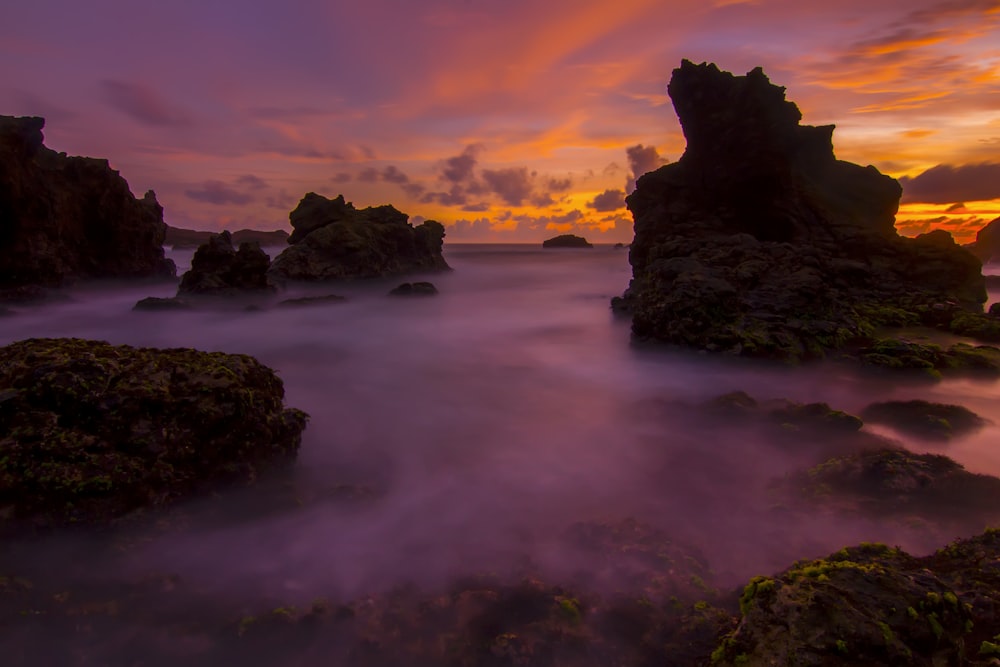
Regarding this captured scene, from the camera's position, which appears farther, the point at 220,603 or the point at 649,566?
the point at 649,566

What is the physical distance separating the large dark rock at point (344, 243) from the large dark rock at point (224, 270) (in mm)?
8590

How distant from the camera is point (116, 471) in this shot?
201 inches

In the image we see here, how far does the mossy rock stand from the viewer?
26.9 ft

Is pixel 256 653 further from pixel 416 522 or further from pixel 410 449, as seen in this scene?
pixel 410 449

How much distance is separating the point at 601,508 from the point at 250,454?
453 centimetres

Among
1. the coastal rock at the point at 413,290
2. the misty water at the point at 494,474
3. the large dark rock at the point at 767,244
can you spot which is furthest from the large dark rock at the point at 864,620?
the coastal rock at the point at 413,290

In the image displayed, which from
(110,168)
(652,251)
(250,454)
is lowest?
(250,454)

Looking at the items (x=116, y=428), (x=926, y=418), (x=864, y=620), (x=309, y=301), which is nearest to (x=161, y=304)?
(x=309, y=301)

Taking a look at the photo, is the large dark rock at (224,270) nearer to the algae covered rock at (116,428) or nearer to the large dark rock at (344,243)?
the large dark rock at (344,243)

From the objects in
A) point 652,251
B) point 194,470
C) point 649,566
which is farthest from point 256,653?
point 652,251

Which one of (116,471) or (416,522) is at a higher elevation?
(116,471)

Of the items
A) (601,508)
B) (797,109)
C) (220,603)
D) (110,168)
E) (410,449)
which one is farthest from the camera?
(110,168)

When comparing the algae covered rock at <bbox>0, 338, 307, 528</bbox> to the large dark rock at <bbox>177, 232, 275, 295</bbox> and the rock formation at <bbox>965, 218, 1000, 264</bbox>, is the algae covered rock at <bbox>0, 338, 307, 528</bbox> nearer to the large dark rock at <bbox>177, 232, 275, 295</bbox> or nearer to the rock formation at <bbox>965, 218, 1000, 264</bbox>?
the large dark rock at <bbox>177, 232, 275, 295</bbox>

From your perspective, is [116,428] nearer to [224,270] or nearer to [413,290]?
[224,270]
